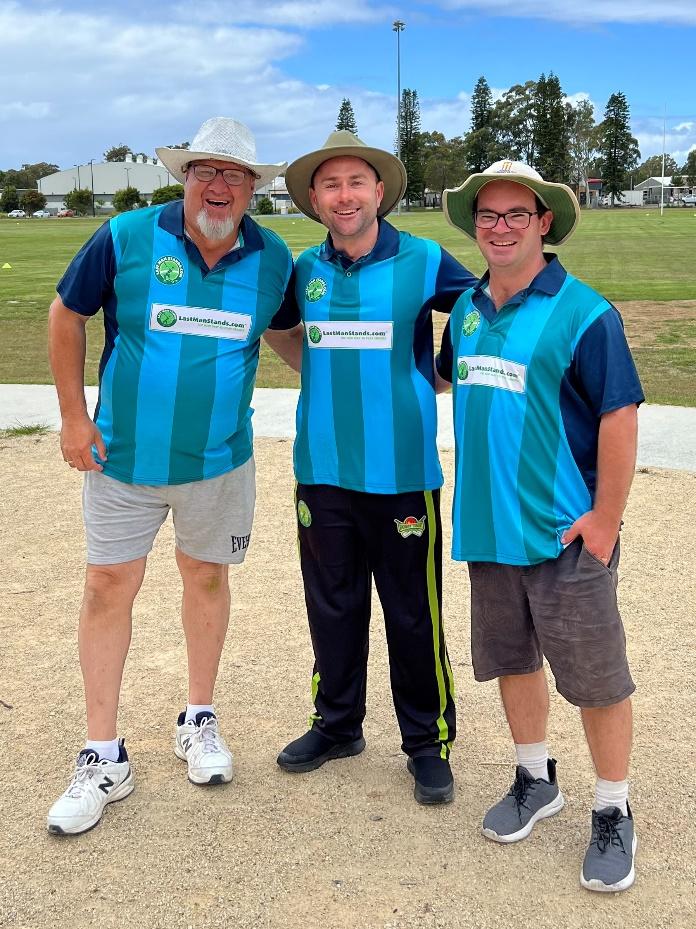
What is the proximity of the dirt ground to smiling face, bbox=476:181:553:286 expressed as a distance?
5.71 feet

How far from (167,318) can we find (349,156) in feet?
2.60

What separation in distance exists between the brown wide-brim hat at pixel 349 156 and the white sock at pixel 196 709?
5.84 feet

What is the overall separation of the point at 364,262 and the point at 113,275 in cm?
81

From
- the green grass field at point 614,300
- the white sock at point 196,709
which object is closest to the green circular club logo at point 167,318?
the white sock at point 196,709

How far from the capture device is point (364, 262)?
3262 millimetres

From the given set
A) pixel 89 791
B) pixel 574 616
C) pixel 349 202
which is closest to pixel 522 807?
pixel 574 616

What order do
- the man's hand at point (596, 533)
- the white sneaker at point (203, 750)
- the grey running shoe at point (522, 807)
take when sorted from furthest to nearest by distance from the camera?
the white sneaker at point (203, 750)
the grey running shoe at point (522, 807)
the man's hand at point (596, 533)

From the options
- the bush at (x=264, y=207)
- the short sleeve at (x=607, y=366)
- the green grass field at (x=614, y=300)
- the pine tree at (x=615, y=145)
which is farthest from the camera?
the pine tree at (x=615, y=145)

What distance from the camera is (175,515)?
3477 millimetres

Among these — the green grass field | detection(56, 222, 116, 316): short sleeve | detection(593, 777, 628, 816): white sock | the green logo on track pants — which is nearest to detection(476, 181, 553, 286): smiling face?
the green logo on track pants

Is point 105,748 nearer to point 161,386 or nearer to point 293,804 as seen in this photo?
point 293,804

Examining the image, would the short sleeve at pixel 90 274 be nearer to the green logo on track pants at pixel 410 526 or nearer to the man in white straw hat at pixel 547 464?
the man in white straw hat at pixel 547 464

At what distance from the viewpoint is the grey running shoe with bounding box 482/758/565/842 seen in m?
3.11

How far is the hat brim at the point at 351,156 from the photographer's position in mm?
3258
